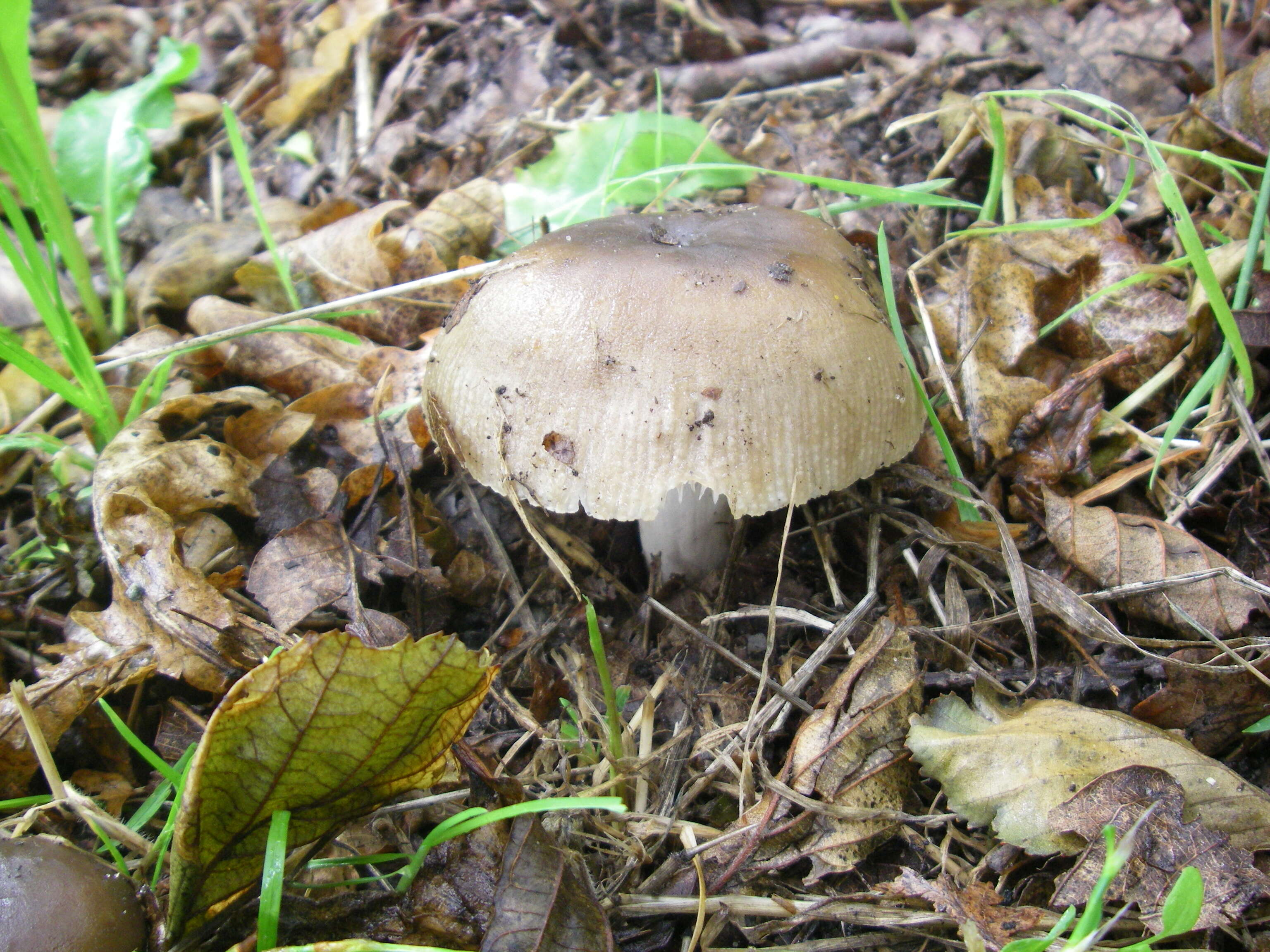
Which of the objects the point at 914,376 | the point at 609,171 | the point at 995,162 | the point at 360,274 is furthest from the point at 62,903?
the point at 995,162

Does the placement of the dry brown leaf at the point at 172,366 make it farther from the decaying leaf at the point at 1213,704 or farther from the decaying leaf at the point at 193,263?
the decaying leaf at the point at 1213,704

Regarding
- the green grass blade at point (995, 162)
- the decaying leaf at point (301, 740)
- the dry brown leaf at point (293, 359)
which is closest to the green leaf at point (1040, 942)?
the decaying leaf at point (301, 740)

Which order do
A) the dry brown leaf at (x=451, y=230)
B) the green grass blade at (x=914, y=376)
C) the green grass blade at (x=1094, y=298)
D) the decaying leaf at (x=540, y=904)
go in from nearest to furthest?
the decaying leaf at (x=540, y=904), the green grass blade at (x=914, y=376), the green grass blade at (x=1094, y=298), the dry brown leaf at (x=451, y=230)

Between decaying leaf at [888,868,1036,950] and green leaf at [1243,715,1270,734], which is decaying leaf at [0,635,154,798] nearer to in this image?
decaying leaf at [888,868,1036,950]

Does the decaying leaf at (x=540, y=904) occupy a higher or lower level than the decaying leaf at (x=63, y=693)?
lower

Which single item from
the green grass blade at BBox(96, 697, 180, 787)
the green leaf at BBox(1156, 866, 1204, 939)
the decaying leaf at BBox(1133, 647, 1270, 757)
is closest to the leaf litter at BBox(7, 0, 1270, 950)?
the decaying leaf at BBox(1133, 647, 1270, 757)

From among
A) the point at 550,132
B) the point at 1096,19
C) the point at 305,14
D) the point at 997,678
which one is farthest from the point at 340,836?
the point at 305,14
